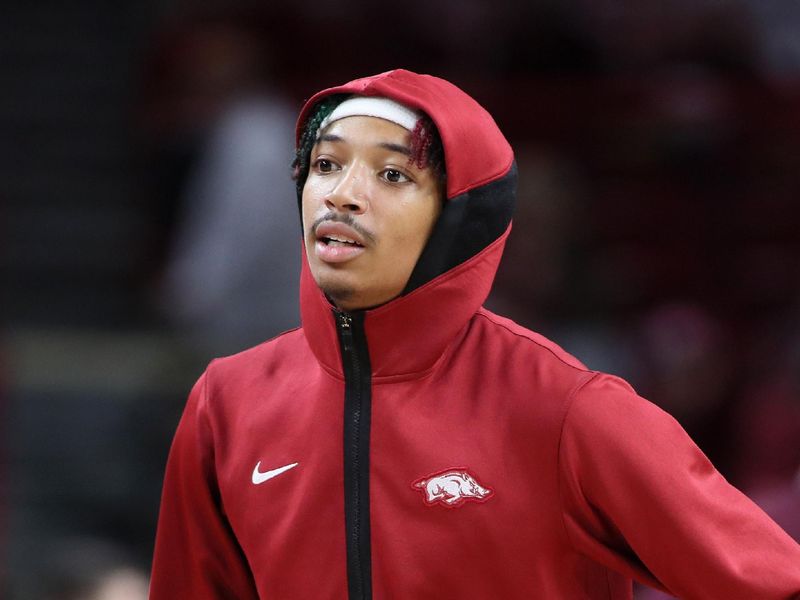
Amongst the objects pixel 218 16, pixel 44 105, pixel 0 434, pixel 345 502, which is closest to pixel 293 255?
pixel 0 434

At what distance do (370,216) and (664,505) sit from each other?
65cm

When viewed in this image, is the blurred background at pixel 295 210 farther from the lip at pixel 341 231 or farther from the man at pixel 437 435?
the lip at pixel 341 231

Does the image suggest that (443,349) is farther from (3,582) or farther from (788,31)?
(788,31)

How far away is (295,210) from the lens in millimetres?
5965

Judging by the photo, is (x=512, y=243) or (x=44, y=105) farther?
(x=44, y=105)

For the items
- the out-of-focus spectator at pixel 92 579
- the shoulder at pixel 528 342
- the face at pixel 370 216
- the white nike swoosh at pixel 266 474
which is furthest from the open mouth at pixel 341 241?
the out-of-focus spectator at pixel 92 579

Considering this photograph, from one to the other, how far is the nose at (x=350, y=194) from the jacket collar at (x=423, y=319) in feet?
0.54

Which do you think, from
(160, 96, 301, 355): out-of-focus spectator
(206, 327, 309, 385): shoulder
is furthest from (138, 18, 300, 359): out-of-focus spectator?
(206, 327, 309, 385): shoulder

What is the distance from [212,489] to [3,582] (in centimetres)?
294

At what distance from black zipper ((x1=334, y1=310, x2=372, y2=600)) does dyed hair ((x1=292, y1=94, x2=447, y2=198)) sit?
268 mm

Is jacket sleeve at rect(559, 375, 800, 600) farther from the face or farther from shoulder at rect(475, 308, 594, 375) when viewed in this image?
the face

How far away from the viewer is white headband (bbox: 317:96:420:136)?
2561mm

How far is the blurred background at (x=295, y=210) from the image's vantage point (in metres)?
6.00

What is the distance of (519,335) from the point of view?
2629 millimetres
